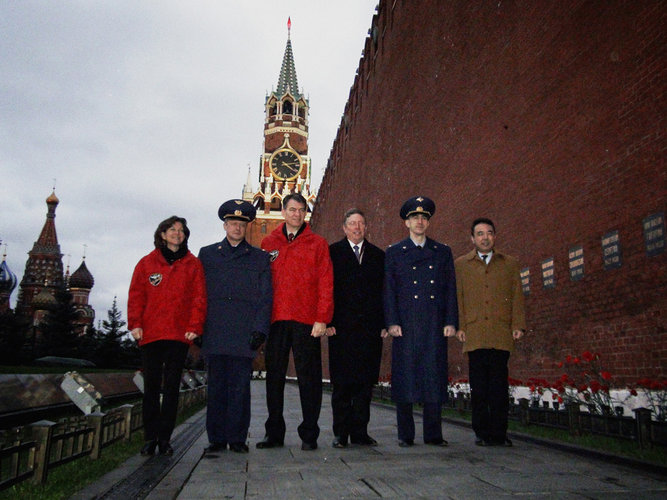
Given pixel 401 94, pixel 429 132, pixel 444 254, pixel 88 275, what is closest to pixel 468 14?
pixel 429 132

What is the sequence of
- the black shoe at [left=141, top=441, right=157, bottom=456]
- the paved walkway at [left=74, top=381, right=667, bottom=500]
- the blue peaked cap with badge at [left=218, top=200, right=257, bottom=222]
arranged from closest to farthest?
the paved walkway at [left=74, top=381, right=667, bottom=500] → the black shoe at [left=141, top=441, right=157, bottom=456] → the blue peaked cap with badge at [left=218, top=200, right=257, bottom=222]

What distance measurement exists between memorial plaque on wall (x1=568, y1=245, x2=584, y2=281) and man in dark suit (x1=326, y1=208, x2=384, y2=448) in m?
3.03

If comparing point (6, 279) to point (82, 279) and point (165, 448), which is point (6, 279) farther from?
point (165, 448)

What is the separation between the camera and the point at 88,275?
77.3 m

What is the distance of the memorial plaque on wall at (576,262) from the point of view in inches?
260

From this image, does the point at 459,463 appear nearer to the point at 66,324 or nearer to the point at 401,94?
the point at 401,94

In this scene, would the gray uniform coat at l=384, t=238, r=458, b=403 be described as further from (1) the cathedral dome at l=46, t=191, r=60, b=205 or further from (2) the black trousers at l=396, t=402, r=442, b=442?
(1) the cathedral dome at l=46, t=191, r=60, b=205

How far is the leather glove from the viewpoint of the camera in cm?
416

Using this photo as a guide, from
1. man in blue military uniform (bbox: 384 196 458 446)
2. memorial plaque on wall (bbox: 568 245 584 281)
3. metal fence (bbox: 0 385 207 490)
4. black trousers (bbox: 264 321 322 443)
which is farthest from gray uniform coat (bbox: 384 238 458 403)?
memorial plaque on wall (bbox: 568 245 584 281)

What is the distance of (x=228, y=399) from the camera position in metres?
4.26

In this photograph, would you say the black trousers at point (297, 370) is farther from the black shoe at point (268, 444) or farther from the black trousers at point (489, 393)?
the black trousers at point (489, 393)

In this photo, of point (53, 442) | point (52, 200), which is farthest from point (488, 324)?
point (52, 200)

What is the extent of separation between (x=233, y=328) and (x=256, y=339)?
0.24 meters

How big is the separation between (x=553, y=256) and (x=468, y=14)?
582 cm
